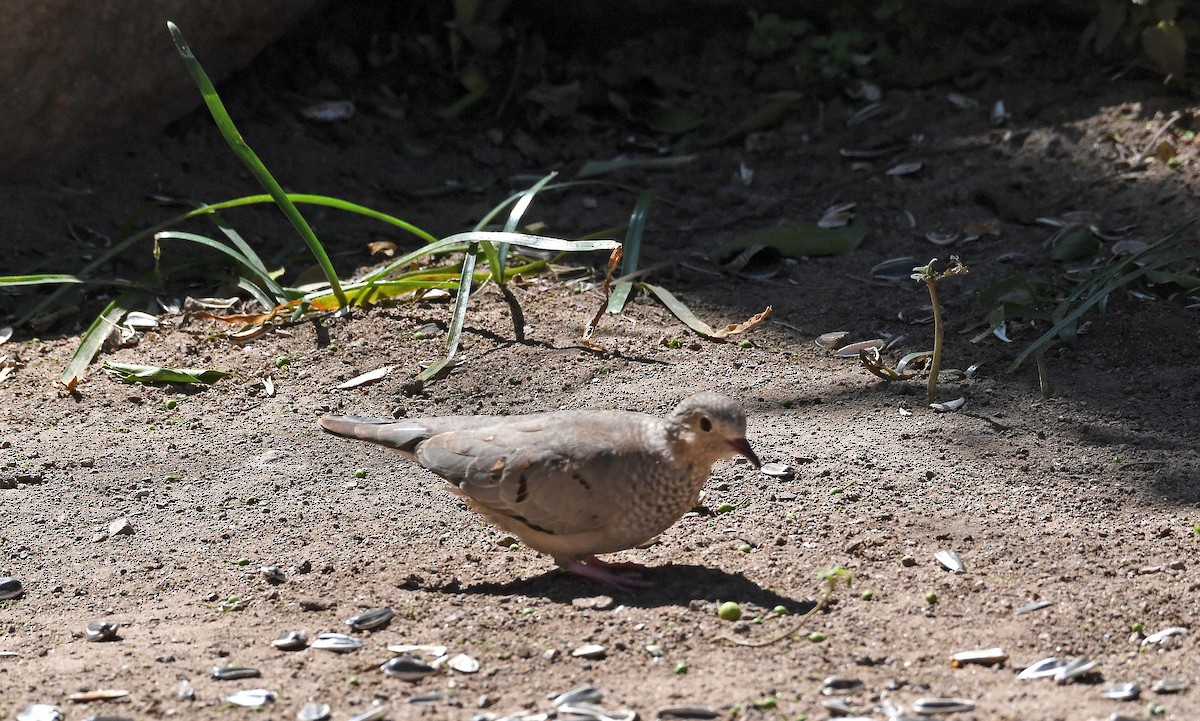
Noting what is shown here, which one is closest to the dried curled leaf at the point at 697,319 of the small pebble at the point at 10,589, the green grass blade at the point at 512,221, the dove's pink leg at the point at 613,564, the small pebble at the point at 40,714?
the green grass blade at the point at 512,221

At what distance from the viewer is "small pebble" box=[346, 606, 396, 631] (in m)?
3.11

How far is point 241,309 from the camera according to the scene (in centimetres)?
528

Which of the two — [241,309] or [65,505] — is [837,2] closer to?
[241,309]

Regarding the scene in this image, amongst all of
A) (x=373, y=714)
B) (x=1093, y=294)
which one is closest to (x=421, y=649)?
(x=373, y=714)

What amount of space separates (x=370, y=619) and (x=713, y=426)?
0.96 m

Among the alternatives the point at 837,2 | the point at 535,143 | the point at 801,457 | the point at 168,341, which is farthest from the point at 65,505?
the point at 837,2

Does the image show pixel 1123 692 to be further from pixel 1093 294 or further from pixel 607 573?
pixel 1093 294

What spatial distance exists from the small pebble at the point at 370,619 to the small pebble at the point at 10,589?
3.26ft

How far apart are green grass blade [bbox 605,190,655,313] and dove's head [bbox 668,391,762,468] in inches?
70.8

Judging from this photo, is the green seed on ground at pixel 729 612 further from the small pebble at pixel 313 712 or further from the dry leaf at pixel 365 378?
the dry leaf at pixel 365 378

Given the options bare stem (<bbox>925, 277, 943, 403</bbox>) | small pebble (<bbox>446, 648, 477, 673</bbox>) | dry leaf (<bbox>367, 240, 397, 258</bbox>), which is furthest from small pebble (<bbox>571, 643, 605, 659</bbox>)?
dry leaf (<bbox>367, 240, 397, 258</bbox>)

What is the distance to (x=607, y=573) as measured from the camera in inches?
130

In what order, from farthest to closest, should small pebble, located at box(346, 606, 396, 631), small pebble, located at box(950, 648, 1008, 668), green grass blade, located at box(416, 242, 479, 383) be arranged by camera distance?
green grass blade, located at box(416, 242, 479, 383)
small pebble, located at box(346, 606, 396, 631)
small pebble, located at box(950, 648, 1008, 668)

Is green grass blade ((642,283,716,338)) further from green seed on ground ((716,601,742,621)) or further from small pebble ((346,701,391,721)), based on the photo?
small pebble ((346,701,391,721))
